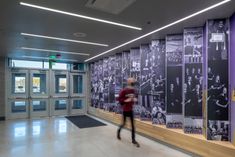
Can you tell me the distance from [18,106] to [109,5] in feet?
26.1

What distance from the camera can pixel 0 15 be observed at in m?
3.36

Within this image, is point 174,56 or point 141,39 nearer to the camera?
point 174,56

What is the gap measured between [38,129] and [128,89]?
3820 mm

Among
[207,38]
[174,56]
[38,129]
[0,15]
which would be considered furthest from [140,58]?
[38,129]

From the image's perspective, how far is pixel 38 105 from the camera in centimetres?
919

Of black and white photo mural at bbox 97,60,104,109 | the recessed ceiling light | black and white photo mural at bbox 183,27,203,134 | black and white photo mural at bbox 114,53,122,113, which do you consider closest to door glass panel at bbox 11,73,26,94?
black and white photo mural at bbox 97,60,104,109

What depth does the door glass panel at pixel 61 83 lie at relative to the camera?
9.60m

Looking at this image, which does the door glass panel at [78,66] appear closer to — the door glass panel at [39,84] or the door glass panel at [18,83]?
the door glass panel at [39,84]

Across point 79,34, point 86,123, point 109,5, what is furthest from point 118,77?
point 109,5

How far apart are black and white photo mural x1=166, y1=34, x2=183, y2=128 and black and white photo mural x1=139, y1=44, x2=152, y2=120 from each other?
874mm

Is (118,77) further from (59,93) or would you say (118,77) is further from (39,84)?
(39,84)

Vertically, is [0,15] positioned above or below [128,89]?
above

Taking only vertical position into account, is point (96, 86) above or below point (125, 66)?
below

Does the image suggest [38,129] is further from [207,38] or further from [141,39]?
[207,38]
